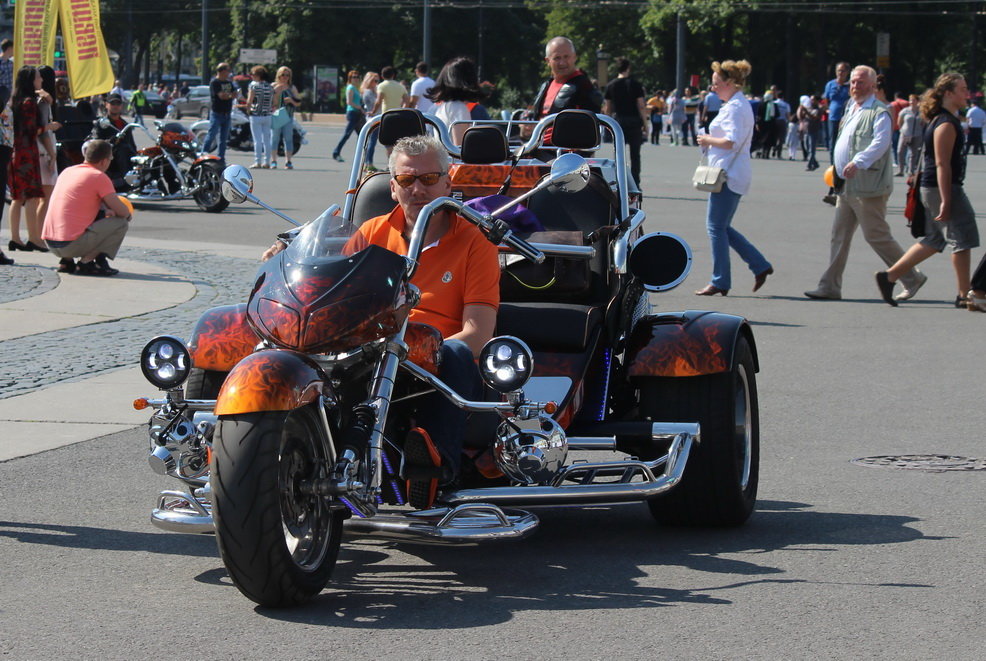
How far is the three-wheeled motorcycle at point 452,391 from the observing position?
4.77 meters

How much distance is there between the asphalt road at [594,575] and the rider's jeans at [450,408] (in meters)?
0.46

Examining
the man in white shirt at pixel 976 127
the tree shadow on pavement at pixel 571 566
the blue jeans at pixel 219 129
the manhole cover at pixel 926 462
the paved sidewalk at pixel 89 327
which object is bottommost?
the tree shadow on pavement at pixel 571 566

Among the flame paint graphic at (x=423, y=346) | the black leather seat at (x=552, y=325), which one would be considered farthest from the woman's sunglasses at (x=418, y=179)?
the black leather seat at (x=552, y=325)

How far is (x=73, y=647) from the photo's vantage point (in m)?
4.57

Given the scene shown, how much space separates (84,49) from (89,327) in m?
11.2

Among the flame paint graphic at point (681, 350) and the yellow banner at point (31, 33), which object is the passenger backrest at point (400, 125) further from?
the yellow banner at point (31, 33)

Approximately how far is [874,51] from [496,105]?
24178 millimetres

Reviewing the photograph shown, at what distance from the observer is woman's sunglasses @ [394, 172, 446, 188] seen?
5.85 metres

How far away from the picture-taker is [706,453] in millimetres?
6027

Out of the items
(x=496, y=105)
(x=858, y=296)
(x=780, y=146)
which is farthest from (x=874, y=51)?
(x=858, y=296)

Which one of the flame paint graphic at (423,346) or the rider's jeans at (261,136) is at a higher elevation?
the rider's jeans at (261,136)

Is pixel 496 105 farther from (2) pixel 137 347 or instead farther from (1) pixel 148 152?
(2) pixel 137 347

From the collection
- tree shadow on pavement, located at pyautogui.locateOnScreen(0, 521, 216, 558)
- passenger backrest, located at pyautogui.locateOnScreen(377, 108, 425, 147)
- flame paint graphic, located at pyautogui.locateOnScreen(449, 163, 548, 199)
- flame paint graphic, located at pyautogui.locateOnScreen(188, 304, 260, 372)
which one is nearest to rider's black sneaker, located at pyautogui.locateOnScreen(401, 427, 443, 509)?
tree shadow on pavement, located at pyautogui.locateOnScreen(0, 521, 216, 558)

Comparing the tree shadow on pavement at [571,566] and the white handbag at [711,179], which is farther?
the white handbag at [711,179]
